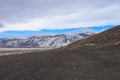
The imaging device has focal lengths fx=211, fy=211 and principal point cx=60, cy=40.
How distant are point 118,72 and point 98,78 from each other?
7.88 feet

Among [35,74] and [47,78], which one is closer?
[47,78]

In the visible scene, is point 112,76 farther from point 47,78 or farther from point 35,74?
point 35,74

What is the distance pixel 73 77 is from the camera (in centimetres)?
1820

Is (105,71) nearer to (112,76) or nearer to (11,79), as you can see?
(112,76)

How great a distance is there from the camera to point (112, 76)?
17547 mm

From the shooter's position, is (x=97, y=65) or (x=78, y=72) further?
(x=97, y=65)

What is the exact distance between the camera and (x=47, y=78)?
18531 millimetres

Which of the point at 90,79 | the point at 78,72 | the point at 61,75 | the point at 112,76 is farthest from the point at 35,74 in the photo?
the point at 112,76

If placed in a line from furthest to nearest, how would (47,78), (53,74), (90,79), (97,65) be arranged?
(97,65)
(53,74)
(47,78)
(90,79)

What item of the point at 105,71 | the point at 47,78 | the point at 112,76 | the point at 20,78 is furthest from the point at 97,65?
the point at 20,78

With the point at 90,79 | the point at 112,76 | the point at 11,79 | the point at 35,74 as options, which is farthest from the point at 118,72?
the point at 11,79

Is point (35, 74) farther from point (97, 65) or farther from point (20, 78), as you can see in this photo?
point (97, 65)

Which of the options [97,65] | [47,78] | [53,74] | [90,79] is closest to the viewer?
[90,79]

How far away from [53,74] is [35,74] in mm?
1911
